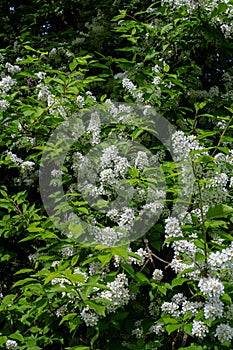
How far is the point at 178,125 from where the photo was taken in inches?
137

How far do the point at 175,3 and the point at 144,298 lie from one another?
2048 mm

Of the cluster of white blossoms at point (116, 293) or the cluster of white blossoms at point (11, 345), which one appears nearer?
the cluster of white blossoms at point (116, 293)

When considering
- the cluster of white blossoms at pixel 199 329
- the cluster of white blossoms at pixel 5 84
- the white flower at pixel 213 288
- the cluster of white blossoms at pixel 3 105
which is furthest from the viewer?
the cluster of white blossoms at pixel 5 84

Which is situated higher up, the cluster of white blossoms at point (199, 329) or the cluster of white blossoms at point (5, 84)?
the cluster of white blossoms at point (5, 84)

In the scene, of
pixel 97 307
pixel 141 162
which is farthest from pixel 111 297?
pixel 141 162

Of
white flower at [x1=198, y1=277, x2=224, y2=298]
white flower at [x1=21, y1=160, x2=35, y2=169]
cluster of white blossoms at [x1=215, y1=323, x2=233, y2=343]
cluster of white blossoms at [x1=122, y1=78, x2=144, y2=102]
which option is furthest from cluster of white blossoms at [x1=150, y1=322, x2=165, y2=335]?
cluster of white blossoms at [x1=122, y1=78, x2=144, y2=102]

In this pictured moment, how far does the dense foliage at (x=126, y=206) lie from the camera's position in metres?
2.28

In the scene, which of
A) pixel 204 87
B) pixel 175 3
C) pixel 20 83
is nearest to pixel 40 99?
pixel 20 83

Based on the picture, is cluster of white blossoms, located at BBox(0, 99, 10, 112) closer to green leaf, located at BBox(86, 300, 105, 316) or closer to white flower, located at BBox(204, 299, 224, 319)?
green leaf, located at BBox(86, 300, 105, 316)

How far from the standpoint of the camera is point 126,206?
278 cm

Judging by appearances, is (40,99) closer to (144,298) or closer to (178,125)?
(178,125)

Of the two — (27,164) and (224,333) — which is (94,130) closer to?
(27,164)

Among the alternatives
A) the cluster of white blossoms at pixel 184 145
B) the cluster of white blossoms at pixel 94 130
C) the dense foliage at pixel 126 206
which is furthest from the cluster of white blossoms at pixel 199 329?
the cluster of white blossoms at pixel 94 130

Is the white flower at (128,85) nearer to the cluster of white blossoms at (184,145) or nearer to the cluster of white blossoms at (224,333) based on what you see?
the cluster of white blossoms at (184,145)
